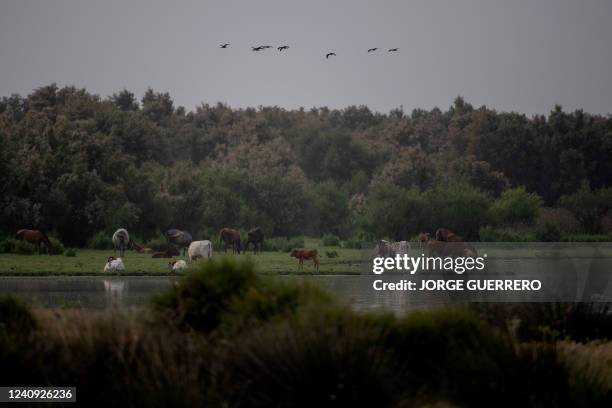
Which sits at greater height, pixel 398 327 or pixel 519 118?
pixel 519 118

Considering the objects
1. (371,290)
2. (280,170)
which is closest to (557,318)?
(371,290)

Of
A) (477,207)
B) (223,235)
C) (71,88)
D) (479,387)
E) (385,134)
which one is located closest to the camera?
(479,387)

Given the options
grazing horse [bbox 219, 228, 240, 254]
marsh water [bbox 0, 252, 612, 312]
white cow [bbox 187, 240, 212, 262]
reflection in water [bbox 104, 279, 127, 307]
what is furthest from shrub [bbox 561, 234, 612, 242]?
reflection in water [bbox 104, 279, 127, 307]

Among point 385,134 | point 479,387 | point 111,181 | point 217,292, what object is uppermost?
point 385,134

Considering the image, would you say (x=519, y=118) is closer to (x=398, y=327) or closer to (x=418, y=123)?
(x=418, y=123)

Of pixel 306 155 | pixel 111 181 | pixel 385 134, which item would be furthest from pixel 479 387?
pixel 385 134

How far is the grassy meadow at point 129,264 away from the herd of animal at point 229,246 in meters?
0.38

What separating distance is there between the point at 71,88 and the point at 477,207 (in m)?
44.5

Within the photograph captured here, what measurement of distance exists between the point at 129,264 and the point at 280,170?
50286mm

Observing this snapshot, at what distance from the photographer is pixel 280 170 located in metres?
87.4

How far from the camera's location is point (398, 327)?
1209cm

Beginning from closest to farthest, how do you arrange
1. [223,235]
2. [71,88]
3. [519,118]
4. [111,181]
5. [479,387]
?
1. [479,387]
2. [223,235]
3. [111,181]
4. [71,88]
5. [519,118]

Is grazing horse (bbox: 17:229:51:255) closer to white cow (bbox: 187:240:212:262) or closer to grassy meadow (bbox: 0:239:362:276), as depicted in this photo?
grassy meadow (bbox: 0:239:362:276)

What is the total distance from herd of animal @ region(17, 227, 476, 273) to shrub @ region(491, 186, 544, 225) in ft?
54.5
